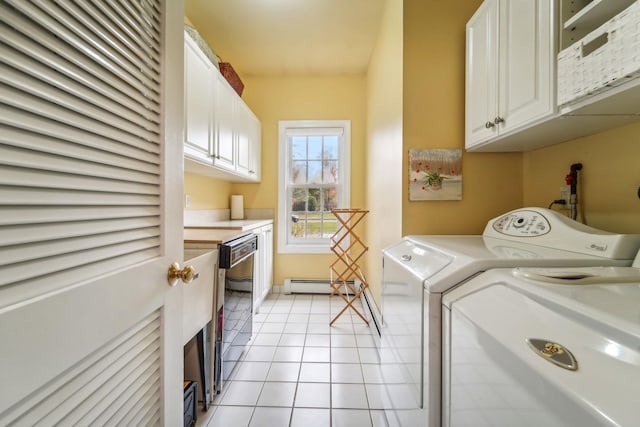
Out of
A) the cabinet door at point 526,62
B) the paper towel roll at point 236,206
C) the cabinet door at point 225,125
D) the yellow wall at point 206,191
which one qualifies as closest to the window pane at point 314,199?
the paper towel roll at point 236,206

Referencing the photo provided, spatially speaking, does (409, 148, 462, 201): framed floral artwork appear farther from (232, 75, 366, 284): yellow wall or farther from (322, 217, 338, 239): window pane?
(322, 217, 338, 239): window pane

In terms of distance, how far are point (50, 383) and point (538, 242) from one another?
1586mm

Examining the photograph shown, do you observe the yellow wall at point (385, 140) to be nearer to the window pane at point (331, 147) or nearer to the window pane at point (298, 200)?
the window pane at point (331, 147)

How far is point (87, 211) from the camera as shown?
51cm

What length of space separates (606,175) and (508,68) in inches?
25.1

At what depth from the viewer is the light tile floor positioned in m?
1.42

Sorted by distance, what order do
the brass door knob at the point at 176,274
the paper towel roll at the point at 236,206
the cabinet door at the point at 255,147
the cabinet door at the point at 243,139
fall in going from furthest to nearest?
the paper towel roll at the point at 236,206 < the cabinet door at the point at 255,147 < the cabinet door at the point at 243,139 < the brass door knob at the point at 176,274

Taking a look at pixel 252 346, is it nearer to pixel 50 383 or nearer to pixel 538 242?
pixel 50 383

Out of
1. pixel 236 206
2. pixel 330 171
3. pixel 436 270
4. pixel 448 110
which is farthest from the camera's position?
pixel 330 171

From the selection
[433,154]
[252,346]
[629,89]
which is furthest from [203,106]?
[629,89]

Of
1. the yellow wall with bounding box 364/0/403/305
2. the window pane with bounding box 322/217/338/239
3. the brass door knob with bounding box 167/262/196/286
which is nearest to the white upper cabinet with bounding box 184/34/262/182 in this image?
the brass door knob with bounding box 167/262/196/286

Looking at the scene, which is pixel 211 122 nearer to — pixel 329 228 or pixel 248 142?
pixel 248 142

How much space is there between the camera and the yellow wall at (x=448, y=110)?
1.62m

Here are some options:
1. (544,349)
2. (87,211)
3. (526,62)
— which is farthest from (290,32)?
(544,349)
